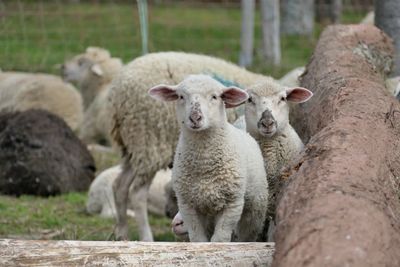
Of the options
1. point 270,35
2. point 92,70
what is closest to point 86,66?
point 92,70

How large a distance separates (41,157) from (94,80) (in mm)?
2794

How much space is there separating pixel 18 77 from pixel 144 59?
5588mm

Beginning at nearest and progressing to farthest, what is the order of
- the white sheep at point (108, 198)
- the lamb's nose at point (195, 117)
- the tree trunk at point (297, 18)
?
the lamb's nose at point (195, 117), the white sheep at point (108, 198), the tree trunk at point (297, 18)

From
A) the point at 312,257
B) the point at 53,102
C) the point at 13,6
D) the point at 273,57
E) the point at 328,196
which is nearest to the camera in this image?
the point at 312,257

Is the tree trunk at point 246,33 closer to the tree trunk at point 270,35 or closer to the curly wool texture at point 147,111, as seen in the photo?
the tree trunk at point 270,35

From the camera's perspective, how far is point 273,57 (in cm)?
1526

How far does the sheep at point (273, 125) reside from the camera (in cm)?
570

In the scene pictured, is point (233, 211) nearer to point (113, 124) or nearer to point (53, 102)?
point (113, 124)

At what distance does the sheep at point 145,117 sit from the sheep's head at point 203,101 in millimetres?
2531

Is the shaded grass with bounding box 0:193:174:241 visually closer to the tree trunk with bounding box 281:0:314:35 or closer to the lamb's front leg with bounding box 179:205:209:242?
the lamb's front leg with bounding box 179:205:209:242

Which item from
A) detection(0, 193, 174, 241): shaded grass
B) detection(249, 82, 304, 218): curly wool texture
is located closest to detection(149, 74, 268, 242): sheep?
detection(249, 82, 304, 218): curly wool texture

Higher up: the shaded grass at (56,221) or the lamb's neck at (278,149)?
the lamb's neck at (278,149)

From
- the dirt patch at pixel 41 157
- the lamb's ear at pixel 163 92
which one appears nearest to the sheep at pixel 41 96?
the dirt patch at pixel 41 157

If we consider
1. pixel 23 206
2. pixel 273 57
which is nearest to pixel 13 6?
pixel 273 57
